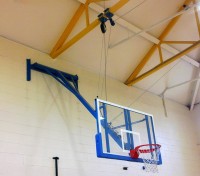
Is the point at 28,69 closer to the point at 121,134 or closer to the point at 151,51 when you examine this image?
the point at 121,134

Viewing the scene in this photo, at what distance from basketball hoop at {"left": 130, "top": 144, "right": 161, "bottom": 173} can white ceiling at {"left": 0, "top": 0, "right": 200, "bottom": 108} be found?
280cm

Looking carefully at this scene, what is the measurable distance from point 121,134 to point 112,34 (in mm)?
2787

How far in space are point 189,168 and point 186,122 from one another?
1.64 m

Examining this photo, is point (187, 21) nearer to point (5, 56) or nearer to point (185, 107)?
point (185, 107)

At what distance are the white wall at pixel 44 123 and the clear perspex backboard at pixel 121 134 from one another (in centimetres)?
84

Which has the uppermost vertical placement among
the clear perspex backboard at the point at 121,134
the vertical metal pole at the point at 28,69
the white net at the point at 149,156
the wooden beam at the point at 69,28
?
the wooden beam at the point at 69,28

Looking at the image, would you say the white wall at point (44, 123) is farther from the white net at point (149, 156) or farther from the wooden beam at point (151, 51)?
the white net at point (149, 156)

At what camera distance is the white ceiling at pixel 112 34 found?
6270mm

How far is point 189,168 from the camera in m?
9.48

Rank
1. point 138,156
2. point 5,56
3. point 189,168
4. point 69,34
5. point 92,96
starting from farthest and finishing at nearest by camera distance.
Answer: point 189,168 → point 92,96 → point 69,34 → point 5,56 → point 138,156

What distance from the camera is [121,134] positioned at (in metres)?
5.96

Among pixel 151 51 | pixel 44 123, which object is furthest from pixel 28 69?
pixel 151 51

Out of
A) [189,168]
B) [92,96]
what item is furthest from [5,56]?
[189,168]

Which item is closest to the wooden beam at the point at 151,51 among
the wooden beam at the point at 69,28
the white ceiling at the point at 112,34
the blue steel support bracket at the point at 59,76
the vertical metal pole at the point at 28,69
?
the white ceiling at the point at 112,34
